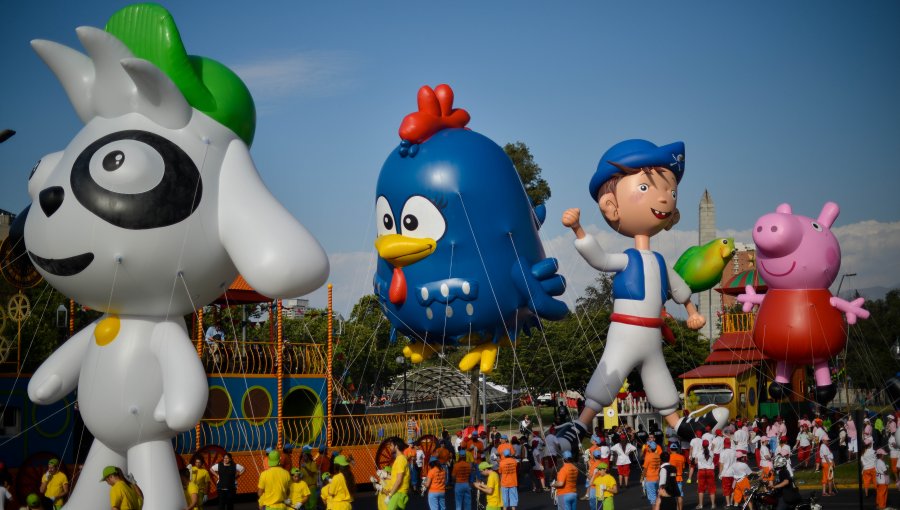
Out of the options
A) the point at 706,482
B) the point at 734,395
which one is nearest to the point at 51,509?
the point at 706,482

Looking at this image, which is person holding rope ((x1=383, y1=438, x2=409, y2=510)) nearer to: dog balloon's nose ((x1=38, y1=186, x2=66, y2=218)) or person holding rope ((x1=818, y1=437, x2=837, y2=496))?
dog balloon's nose ((x1=38, y1=186, x2=66, y2=218))

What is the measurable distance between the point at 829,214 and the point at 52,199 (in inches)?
507

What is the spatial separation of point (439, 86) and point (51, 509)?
8224mm

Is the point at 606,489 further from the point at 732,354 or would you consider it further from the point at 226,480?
the point at 732,354

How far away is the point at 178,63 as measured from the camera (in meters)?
11.3

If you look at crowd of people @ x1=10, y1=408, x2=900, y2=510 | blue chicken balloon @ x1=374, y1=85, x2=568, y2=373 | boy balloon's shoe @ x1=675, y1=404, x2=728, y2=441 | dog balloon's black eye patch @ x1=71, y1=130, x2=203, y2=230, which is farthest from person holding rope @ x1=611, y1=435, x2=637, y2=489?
dog balloon's black eye patch @ x1=71, y1=130, x2=203, y2=230

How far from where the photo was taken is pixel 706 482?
17.7 metres

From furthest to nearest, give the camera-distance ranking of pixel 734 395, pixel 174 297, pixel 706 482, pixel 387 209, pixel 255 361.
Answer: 1. pixel 734 395
2. pixel 255 361
3. pixel 706 482
4. pixel 387 209
5. pixel 174 297

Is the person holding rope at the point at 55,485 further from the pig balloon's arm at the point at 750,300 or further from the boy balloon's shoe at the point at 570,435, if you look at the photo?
the pig balloon's arm at the point at 750,300

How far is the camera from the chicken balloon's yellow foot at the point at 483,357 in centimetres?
1619

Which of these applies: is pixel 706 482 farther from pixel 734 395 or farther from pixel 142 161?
pixel 734 395

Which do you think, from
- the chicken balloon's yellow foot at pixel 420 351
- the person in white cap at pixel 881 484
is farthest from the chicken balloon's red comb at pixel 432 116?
the person in white cap at pixel 881 484

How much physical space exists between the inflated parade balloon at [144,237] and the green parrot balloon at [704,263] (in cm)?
744

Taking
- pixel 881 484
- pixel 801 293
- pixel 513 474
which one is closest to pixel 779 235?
pixel 801 293
